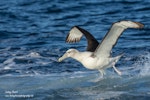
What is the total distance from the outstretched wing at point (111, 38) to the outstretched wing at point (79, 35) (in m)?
0.38

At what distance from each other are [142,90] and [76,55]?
1.79m

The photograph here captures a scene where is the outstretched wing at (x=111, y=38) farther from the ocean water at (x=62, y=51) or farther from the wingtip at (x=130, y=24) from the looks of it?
the ocean water at (x=62, y=51)

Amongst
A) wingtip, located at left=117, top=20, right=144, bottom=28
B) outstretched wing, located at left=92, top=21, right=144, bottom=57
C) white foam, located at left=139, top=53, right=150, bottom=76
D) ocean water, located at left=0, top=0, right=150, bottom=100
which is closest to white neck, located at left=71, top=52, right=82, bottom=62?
outstretched wing, located at left=92, top=21, right=144, bottom=57

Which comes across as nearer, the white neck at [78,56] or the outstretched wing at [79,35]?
the white neck at [78,56]

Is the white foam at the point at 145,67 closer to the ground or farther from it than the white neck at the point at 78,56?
closer to the ground

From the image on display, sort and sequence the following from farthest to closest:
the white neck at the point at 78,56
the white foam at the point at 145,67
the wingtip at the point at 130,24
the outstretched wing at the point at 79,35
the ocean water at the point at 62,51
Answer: the white foam at the point at 145,67
the outstretched wing at the point at 79,35
the white neck at the point at 78,56
the ocean water at the point at 62,51
the wingtip at the point at 130,24

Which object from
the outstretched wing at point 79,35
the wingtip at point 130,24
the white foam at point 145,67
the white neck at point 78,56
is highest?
the wingtip at point 130,24

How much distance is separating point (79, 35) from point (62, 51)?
10.5ft

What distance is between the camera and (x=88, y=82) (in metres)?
13.6

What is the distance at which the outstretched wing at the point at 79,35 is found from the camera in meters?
13.7

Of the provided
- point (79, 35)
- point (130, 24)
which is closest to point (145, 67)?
point (79, 35)

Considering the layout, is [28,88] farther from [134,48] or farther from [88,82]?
[134,48]

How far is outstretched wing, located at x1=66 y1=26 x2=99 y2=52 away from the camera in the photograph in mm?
13749

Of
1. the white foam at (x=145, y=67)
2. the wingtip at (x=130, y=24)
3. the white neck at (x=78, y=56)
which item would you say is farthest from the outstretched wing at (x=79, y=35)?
the wingtip at (x=130, y=24)
